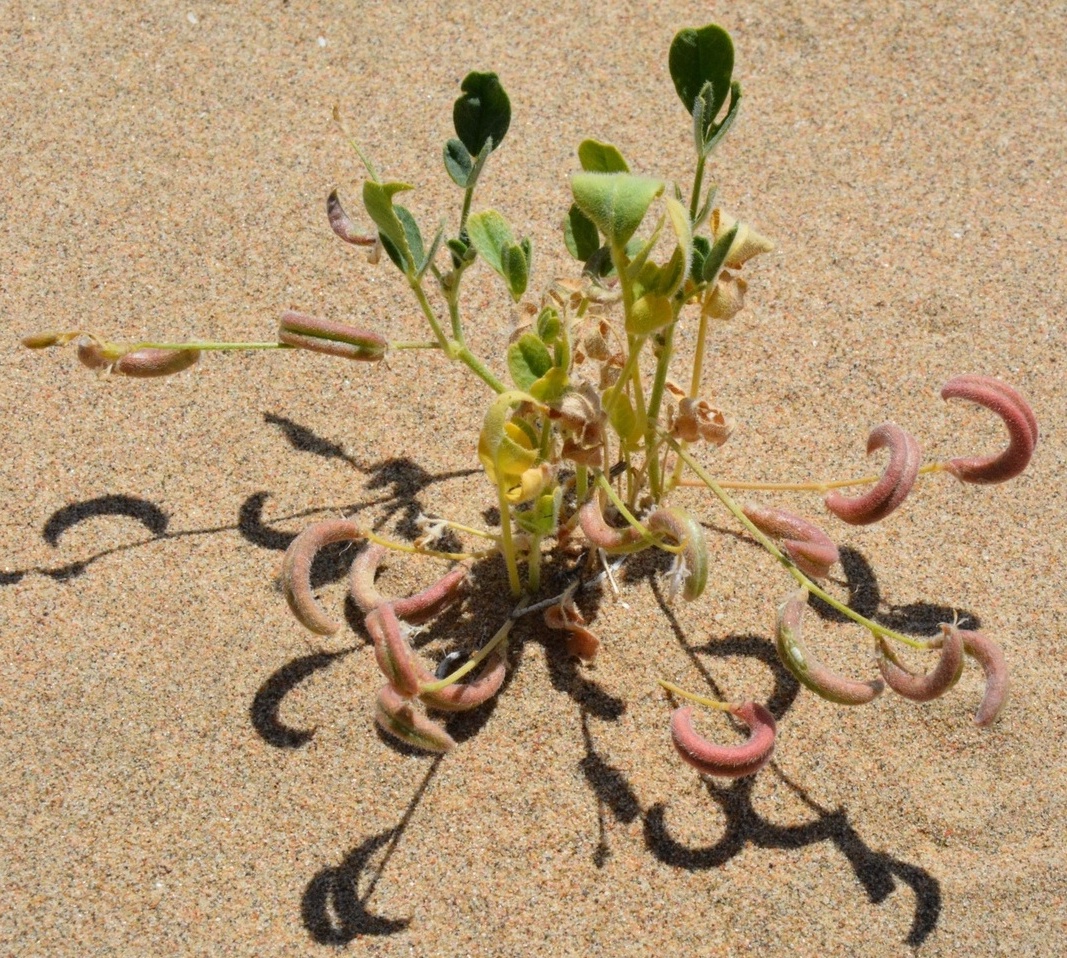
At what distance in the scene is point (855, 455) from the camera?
6.15 feet

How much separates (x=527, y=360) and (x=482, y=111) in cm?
33

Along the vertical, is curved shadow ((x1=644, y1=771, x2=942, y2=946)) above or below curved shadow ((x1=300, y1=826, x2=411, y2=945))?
above

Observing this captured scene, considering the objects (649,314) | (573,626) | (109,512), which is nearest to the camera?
(649,314)

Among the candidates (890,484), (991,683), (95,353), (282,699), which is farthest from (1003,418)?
(95,353)

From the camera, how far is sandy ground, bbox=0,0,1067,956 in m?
1.50

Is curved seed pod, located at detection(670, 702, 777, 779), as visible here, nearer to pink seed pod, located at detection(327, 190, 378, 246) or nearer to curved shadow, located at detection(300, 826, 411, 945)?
curved shadow, located at detection(300, 826, 411, 945)

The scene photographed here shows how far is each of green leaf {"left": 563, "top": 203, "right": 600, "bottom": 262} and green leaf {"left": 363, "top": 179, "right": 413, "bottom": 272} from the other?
224 mm

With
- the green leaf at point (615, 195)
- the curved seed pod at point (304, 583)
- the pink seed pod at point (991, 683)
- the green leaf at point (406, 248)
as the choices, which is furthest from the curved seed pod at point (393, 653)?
the pink seed pod at point (991, 683)

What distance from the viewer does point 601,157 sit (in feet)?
4.37

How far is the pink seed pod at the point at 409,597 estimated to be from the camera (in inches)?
59.5

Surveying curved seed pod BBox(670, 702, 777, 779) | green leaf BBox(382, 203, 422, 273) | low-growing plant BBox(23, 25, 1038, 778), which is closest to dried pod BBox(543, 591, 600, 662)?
low-growing plant BBox(23, 25, 1038, 778)

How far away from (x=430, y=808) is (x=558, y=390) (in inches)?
24.0

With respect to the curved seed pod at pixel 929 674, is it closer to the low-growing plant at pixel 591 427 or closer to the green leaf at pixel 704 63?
the low-growing plant at pixel 591 427

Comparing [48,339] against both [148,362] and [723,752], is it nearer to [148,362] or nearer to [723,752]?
[148,362]
